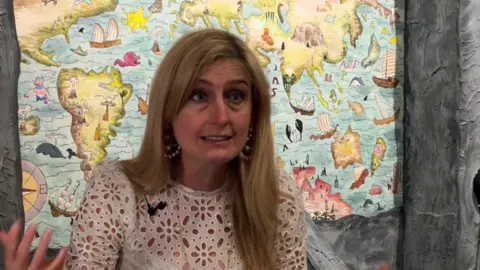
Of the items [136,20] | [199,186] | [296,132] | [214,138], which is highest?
[136,20]

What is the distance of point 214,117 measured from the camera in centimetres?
105

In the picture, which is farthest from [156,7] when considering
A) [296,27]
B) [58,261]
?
[58,261]

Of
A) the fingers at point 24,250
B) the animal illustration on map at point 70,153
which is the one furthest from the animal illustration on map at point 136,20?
the fingers at point 24,250

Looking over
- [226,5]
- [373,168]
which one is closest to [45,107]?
[226,5]

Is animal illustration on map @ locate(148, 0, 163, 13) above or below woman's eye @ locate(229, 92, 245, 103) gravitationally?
above

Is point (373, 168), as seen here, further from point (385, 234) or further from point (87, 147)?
point (87, 147)

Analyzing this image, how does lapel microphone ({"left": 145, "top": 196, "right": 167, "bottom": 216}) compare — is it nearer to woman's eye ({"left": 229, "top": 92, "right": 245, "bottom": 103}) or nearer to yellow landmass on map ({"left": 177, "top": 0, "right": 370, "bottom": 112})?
woman's eye ({"left": 229, "top": 92, "right": 245, "bottom": 103})

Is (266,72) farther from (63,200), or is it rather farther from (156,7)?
(63,200)

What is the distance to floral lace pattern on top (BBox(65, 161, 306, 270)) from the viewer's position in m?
1.06

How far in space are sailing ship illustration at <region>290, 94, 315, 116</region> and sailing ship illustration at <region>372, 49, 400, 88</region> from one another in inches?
11.8

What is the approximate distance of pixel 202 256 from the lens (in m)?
1.12

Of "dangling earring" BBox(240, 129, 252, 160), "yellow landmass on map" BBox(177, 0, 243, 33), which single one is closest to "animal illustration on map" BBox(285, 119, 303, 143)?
"yellow landmass on map" BBox(177, 0, 243, 33)

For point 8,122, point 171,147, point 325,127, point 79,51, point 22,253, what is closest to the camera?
point 22,253

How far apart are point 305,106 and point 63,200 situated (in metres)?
0.97
